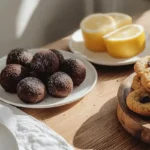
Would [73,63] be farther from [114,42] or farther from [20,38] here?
[20,38]

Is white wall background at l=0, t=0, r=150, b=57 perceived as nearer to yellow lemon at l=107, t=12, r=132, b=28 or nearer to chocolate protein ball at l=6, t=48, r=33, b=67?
yellow lemon at l=107, t=12, r=132, b=28

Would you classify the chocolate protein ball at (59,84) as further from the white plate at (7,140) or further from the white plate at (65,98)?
the white plate at (7,140)

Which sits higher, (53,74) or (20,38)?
(53,74)

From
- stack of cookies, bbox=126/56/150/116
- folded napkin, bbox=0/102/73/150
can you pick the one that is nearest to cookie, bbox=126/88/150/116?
stack of cookies, bbox=126/56/150/116

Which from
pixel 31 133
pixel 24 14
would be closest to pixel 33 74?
pixel 31 133

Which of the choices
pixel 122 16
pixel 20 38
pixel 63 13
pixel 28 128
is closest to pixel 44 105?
pixel 28 128

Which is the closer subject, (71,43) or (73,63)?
(73,63)

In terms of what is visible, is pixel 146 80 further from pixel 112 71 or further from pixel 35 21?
pixel 35 21

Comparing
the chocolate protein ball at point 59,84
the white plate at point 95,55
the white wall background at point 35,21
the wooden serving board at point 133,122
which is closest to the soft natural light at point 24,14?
the white wall background at point 35,21
